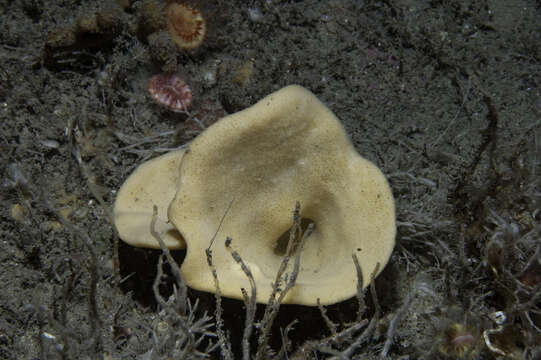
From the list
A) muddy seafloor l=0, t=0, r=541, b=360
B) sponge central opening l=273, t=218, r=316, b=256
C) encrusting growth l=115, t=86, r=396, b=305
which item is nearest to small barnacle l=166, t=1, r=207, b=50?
muddy seafloor l=0, t=0, r=541, b=360

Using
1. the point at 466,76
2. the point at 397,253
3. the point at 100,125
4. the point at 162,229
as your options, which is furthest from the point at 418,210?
the point at 100,125

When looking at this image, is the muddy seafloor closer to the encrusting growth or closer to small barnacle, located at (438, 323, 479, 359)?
small barnacle, located at (438, 323, 479, 359)

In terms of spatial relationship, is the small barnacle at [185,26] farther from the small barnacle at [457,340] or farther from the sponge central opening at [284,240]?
the small barnacle at [457,340]

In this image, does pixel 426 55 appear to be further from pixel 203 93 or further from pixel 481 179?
pixel 203 93

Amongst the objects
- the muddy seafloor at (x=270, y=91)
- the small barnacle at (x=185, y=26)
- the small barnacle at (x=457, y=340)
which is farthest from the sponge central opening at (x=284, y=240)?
the small barnacle at (x=185, y=26)

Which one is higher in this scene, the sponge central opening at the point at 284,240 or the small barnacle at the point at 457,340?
the sponge central opening at the point at 284,240

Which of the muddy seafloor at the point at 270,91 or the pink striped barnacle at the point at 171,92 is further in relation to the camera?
the pink striped barnacle at the point at 171,92

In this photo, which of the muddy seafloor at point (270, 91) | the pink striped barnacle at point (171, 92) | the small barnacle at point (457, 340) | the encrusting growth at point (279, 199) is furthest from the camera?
the pink striped barnacle at point (171, 92)
